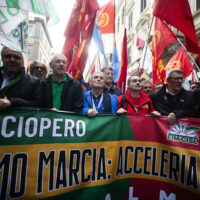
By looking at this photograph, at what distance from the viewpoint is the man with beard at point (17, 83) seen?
1.83m

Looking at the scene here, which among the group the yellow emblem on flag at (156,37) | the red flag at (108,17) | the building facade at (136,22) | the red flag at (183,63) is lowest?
Result: the red flag at (183,63)

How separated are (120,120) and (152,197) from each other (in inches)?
39.6

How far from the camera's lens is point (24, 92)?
6.28 ft

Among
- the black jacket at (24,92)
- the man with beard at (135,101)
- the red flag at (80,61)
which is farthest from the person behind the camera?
the red flag at (80,61)

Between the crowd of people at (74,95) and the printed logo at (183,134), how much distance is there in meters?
0.11

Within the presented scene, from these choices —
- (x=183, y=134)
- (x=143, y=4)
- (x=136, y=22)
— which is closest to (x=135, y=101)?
(x=183, y=134)

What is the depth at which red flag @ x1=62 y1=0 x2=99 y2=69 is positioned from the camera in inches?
136

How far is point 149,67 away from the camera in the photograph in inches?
249

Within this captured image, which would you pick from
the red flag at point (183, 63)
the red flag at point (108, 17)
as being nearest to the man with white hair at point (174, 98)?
the red flag at point (183, 63)

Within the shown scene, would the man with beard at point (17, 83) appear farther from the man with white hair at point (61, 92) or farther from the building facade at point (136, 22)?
the building facade at point (136, 22)

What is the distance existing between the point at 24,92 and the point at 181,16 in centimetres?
321

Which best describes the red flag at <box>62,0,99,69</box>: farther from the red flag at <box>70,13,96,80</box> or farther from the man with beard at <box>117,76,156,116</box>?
the man with beard at <box>117,76,156,116</box>

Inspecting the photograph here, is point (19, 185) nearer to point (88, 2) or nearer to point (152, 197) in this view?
point (152, 197)

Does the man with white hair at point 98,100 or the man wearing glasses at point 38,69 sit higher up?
the man wearing glasses at point 38,69
